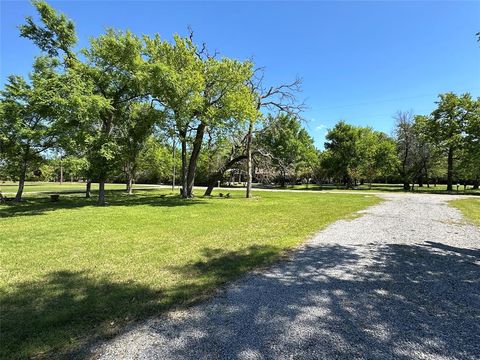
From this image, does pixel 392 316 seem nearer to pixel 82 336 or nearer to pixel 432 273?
pixel 432 273

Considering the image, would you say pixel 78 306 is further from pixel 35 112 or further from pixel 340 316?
pixel 35 112

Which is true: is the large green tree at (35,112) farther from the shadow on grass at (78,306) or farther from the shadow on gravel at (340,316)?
the shadow on gravel at (340,316)

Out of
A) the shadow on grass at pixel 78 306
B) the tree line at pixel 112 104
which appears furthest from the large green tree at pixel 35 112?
the shadow on grass at pixel 78 306

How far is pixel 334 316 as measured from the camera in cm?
356

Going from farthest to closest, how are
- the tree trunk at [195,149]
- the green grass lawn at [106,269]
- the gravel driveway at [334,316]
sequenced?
1. the tree trunk at [195,149]
2. the green grass lawn at [106,269]
3. the gravel driveway at [334,316]

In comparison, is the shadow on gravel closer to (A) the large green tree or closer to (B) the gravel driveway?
(B) the gravel driveway

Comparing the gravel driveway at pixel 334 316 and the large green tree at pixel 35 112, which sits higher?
the large green tree at pixel 35 112

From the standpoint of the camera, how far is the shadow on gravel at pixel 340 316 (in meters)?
2.88

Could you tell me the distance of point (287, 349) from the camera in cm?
288

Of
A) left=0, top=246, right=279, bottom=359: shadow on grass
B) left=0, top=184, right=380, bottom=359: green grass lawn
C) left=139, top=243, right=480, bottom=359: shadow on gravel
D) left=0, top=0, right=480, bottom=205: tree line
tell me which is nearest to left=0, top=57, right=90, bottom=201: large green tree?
left=0, top=0, right=480, bottom=205: tree line

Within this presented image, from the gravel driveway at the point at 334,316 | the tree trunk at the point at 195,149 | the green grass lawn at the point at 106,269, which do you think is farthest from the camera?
the tree trunk at the point at 195,149

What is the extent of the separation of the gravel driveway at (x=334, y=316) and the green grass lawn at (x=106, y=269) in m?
0.52

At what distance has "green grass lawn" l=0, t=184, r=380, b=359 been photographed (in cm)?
334

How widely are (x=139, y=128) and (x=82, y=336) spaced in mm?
15403
